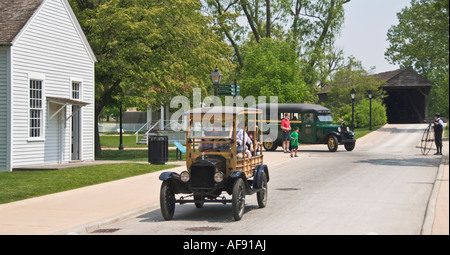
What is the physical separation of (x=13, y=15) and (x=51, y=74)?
8.93 feet

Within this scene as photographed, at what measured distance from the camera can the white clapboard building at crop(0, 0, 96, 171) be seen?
73.3ft

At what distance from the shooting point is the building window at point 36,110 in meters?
23.6

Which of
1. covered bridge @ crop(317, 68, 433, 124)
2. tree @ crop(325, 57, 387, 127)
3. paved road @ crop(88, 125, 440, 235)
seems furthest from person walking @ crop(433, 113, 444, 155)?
covered bridge @ crop(317, 68, 433, 124)

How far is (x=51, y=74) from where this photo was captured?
24719mm

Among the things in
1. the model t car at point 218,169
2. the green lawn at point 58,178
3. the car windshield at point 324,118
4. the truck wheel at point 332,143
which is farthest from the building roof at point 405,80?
the model t car at point 218,169

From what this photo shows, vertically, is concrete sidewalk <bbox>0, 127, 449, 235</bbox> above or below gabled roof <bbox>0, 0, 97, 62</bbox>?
below

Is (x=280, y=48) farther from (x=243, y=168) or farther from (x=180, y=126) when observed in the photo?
(x=243, y=168)

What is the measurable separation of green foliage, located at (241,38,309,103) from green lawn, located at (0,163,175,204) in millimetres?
23822

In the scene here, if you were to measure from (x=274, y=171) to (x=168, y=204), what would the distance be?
1149 centimetres

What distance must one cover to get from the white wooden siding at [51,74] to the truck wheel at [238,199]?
13038 mm

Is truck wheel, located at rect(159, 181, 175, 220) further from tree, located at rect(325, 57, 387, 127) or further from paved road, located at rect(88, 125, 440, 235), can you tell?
tree, located at rect(325, 57, 387, 127)

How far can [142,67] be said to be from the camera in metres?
31.4

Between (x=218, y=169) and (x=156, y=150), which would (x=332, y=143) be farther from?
(x=218, y=169)

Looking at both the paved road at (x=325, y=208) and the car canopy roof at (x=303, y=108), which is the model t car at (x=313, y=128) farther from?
the paved road at (x=325, y=208)
